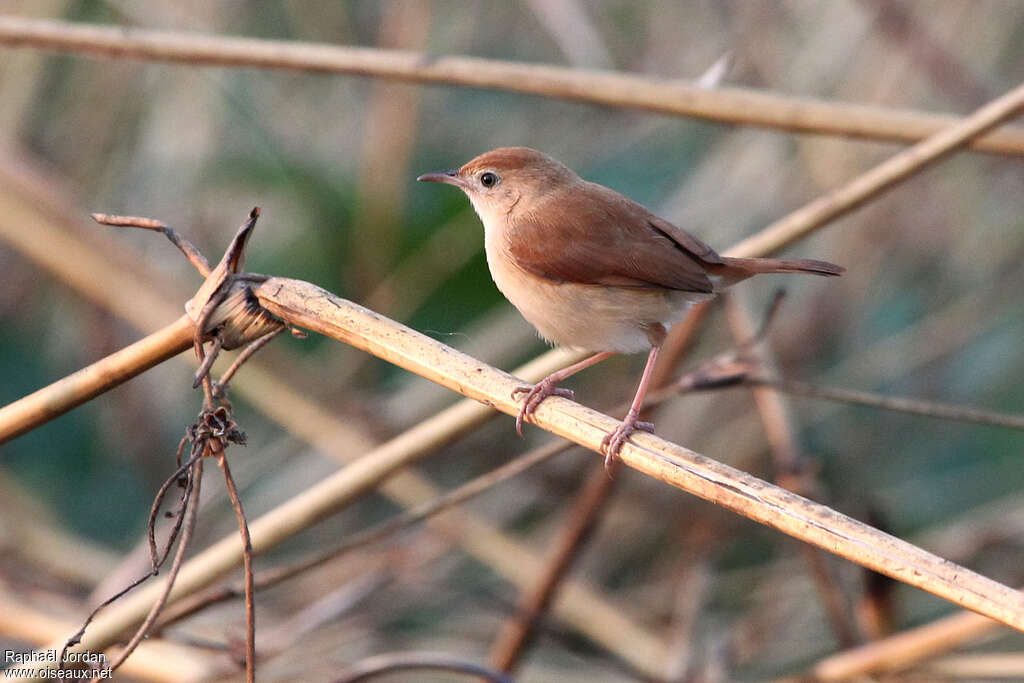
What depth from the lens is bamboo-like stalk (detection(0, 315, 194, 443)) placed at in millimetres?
1605

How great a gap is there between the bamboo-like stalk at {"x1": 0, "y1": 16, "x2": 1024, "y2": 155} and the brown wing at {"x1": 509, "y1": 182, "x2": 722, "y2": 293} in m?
0.30

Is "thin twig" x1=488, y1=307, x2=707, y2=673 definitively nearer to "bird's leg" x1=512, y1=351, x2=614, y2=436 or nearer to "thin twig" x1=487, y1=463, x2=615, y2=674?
"thin twig" x1=487, y1=463, x2=615, y2=674

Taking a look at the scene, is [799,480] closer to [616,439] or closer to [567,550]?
[567,550]

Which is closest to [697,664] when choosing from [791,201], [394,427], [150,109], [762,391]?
[762,391]

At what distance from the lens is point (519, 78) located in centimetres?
269

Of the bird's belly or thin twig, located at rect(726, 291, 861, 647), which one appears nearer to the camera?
the bird's belly

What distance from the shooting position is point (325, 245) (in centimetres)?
472

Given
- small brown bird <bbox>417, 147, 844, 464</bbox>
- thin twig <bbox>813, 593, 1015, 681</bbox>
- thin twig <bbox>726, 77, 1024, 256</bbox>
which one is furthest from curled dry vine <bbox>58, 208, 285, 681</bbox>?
thin twig <bbox>813, 593, 1015, 681</bbox>

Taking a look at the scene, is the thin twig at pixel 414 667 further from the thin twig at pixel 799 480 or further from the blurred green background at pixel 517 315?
the blurred green background at pixel 517 315

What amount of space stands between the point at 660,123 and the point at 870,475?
1998mm

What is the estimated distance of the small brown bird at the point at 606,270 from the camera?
2.46m

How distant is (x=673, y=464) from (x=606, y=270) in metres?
0.89

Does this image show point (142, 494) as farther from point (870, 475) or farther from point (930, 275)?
point (930, 275)

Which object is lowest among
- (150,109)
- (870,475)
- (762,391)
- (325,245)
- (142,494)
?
(762,391)
